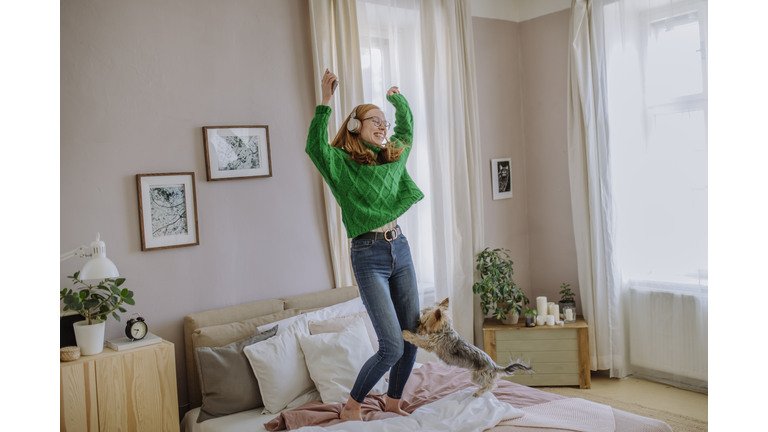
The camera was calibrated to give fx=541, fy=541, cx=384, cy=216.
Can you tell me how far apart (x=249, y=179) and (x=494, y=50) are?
2366mm

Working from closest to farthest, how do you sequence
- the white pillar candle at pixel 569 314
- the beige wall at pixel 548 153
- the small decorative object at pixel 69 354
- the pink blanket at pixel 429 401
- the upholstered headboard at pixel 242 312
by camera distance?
the pink blanket at pixel 429 401 → the small decorative object at pixel 69 354 → the upholstered headboard at pixel 242 312 → the white pillar candle at pixel 569 314 → the beige wall at pixel 548 153

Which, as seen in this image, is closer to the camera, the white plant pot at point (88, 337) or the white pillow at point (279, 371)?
the white plant pot at point (88, 337)

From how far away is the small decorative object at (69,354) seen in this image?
223 centimetres

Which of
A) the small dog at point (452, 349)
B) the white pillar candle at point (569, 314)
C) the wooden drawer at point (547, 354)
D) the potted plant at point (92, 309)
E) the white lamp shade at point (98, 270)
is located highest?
the white lamp shade at point (98, 270)

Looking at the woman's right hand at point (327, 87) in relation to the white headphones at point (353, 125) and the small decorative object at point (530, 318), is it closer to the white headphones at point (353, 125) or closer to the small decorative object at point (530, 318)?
the white headphones at point (353, 125)

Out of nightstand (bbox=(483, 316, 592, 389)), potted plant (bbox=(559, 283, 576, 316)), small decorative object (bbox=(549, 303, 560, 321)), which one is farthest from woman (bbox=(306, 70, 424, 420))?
potted plant (bbox=(559, 283, 576, 316))

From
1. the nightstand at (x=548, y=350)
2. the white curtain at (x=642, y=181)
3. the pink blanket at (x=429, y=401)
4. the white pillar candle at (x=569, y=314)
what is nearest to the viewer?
the pink blanket at (x=429, y=401)

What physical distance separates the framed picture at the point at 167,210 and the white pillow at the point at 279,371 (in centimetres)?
73

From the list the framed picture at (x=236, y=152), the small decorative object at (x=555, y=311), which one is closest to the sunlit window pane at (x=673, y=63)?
the small decorative object at (x=555, y=311)

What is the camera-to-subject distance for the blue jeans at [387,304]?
2.29 metres

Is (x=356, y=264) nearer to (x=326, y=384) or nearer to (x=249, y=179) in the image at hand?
(x=326, y=384)

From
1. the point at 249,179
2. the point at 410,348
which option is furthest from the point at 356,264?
the point at 249,179

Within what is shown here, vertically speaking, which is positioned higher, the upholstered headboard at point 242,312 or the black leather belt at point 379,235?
the black leather belt at point 379,235

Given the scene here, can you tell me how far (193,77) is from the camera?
9.53 feet
